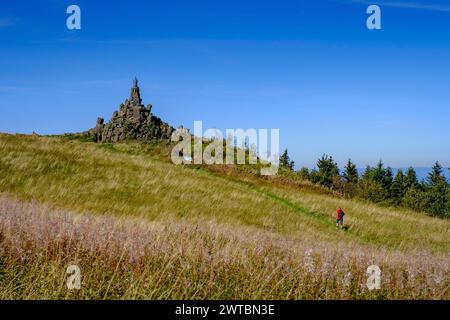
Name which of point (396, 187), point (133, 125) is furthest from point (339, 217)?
point (396, 187)

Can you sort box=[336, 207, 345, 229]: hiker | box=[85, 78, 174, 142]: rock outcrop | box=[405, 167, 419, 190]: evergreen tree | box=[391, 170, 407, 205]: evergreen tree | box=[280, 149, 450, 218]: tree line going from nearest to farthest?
box=[336, 207, 345, 229]: hiker, box=[85, 78, 174, 142]: rock outcrop, box=[280, 149, 450, 218]: tree line, box=[391, 170, 407, 205]: evergreen tree, box=[405, 167, 419, 190]: evergreen tree

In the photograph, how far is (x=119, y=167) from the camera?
79.7ft

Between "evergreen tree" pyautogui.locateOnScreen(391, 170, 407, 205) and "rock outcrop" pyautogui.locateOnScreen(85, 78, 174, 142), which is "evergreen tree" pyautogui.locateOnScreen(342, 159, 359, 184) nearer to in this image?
"evergreen tree" pyautogui.locateOnScreen(391, 170, 407, 205)

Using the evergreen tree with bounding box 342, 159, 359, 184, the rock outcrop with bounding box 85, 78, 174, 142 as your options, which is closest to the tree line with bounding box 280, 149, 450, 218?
the evergreen tree with bounding box 342, 159, 359, 184

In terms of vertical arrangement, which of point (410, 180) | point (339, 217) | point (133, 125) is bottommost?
point (410, 180)

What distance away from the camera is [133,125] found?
171 ft

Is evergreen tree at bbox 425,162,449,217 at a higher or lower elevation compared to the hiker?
lower

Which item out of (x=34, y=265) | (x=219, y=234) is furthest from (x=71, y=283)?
(x=219, y=234)

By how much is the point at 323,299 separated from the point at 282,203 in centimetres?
1916

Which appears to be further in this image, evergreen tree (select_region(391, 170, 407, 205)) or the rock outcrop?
evergreen tree (select_region(391, 170, 407, 205))

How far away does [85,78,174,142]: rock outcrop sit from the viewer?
50.6 meters

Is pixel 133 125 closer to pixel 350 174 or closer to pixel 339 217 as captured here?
pixel 339 217

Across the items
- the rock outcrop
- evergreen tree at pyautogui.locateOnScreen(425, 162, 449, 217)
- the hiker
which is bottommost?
evergreen tree at pyautogui.locateOnScreen(425, 162, 449, 217)

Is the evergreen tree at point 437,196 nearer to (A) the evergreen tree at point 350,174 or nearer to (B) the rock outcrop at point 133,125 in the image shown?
(A) the evergreen tree at point 350,174
